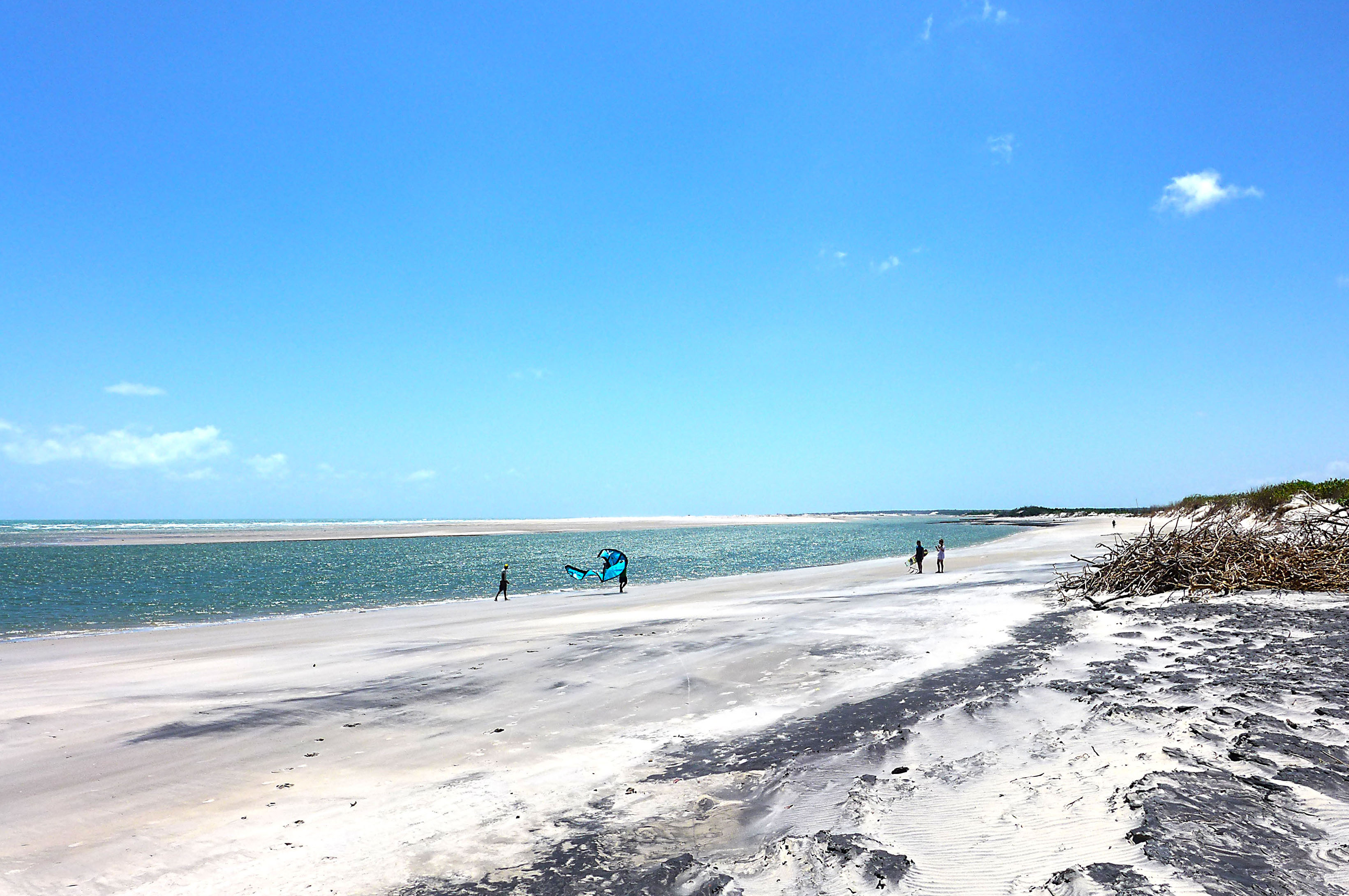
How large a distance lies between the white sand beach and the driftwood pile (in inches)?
51.5

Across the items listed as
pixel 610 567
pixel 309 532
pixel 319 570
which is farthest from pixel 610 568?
pixel 309 532

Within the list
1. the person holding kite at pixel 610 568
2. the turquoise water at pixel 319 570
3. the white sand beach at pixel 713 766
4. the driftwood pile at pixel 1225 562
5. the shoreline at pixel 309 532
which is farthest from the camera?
the shoreline at pixel 309 532

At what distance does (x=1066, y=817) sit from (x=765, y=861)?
2.03m

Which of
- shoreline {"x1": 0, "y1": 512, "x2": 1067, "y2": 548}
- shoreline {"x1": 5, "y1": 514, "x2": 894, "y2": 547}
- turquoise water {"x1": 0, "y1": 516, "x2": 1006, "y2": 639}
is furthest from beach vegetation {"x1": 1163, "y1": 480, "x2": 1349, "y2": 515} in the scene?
shoreline {"x1": 5, "y1": 514, "x2": 894, "y2": 547}

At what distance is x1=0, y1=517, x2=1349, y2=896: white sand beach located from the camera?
4.43 m

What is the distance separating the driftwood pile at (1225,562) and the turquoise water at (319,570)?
705 inches

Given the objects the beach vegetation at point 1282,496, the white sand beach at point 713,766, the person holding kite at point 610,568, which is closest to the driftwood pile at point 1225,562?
the white sand beach at point 713,766

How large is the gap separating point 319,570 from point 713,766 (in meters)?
41.8

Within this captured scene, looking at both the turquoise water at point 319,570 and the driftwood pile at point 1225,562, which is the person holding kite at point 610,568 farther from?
the driftwood pile at point 1225,562

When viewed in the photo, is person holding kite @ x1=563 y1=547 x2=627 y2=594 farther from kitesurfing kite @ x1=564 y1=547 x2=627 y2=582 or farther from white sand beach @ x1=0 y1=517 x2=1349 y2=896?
white sand beach @ x1=0 y1=517 x2=1349 y2=896

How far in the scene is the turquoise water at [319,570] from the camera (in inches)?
992

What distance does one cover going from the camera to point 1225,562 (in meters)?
15.3

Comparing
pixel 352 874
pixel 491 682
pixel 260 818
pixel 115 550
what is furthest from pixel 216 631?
pixel 115 550

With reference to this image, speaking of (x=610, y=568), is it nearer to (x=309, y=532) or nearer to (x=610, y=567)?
(x=610, y=567)
